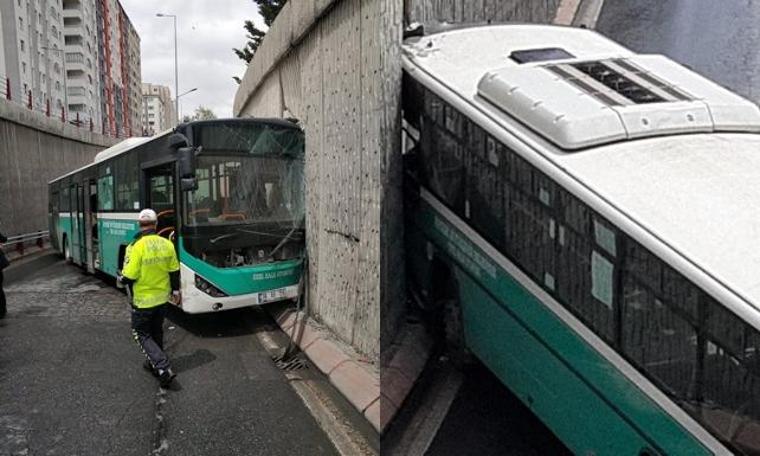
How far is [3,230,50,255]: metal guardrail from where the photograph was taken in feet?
65.3

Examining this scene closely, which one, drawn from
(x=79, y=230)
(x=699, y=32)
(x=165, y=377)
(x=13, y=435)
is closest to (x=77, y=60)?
(x=79, y=230)

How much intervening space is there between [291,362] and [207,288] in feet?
6.25

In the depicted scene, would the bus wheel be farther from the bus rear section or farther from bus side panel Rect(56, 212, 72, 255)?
bus side panel Rect(56, 212, 72, 255)

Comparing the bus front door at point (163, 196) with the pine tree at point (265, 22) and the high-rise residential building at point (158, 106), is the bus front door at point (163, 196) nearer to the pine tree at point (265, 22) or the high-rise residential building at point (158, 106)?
the pine tree at point (265, 22)

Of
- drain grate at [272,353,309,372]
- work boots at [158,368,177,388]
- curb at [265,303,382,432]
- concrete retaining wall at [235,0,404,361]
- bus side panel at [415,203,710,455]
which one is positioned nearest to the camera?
bus side panel at [415,203,710,455]

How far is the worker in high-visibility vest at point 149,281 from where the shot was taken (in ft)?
20.4

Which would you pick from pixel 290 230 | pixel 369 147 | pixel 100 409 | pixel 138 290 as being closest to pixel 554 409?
pixel 369 147

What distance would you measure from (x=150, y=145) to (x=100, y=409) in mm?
4969

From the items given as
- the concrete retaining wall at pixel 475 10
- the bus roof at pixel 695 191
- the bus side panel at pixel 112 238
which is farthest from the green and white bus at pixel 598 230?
the bus side panel at pixel 112 238

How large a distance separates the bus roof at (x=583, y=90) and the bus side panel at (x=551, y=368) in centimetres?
130

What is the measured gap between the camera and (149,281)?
6316 millimetres

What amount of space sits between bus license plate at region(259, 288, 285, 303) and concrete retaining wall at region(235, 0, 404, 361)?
561mm

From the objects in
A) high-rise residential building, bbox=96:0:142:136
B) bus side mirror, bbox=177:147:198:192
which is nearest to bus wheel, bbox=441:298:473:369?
bus side mirror, bbox=177:147:198:192

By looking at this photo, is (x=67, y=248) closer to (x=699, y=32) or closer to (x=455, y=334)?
(x=455, y=334)
